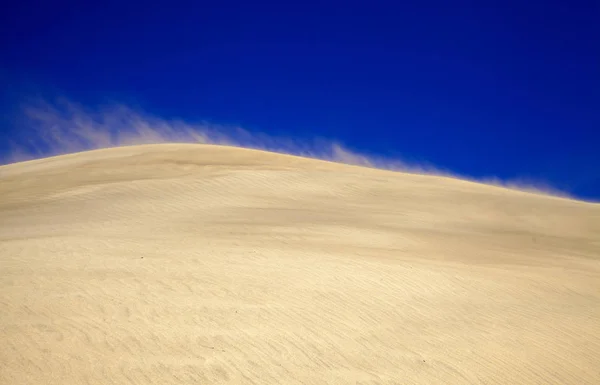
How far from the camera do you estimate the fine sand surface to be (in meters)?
6.72

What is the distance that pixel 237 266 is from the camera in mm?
10609

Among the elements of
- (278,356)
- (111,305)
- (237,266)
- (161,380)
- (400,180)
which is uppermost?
(400,180)

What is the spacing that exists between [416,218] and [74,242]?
36.1 feet

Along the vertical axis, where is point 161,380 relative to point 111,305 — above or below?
below

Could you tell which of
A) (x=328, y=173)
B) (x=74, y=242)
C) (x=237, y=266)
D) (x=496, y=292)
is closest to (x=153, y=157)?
(x=328, y=173)

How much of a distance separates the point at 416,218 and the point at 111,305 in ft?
41.5

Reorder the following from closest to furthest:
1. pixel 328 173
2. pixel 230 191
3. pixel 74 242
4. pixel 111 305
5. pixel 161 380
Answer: pixel 161 380 < pixel 111 305 < pixel 74 242 < pixel 230 191 < pixel 328 173

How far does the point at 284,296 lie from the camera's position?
9055 mm

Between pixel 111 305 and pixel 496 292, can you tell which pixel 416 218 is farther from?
pixel 111 305

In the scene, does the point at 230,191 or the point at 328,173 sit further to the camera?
the point at 328,173

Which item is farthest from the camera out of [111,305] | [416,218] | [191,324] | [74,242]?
[416,218]

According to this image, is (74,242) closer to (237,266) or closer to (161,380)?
(237,266)

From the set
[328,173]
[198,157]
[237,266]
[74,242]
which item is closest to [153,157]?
[198,157]

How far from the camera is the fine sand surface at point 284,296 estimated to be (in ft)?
22.1
